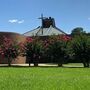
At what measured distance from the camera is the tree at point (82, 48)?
166 feet

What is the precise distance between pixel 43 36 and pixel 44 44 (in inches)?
990

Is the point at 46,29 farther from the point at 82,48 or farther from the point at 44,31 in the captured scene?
the point at 82,48

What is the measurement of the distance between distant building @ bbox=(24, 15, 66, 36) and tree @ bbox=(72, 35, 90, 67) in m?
28.5

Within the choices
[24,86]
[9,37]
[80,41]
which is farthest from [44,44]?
[24,86]

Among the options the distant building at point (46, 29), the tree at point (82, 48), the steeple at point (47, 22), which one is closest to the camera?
the tree at point (82, 48)

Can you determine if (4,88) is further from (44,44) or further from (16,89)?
(44,44)

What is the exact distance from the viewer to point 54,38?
175 feet

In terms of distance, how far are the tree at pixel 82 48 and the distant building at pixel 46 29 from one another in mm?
28530

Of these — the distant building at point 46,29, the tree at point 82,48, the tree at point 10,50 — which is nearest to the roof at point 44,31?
the distant building at point 46,29

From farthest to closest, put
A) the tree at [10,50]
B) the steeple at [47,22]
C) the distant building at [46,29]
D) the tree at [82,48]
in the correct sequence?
1. the steeple at [47,22]
2. the distant building at [46,29]
3. the tree at [10,50]
4. the tree at [82,48]

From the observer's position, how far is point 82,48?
166 ft

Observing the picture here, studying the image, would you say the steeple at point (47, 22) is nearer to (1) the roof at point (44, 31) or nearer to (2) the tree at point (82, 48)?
(1) the roof at point (44, 31)

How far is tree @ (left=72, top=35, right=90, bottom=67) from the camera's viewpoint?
50.5 meters

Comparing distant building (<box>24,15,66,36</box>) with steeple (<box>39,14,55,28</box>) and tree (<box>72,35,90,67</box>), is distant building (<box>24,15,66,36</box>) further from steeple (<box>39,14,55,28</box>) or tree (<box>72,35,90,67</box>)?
tree (<box>72,35,90,67</box>)
